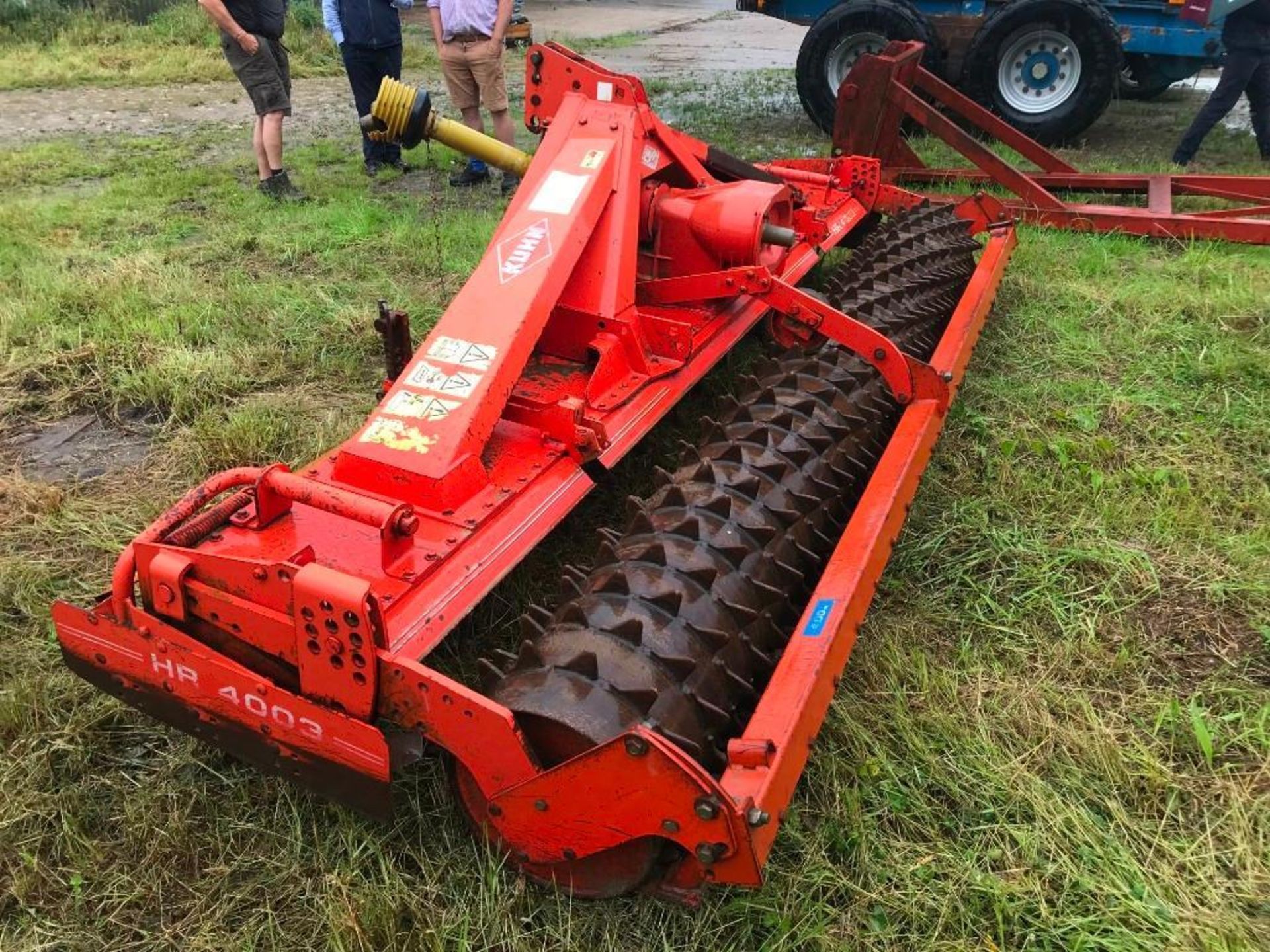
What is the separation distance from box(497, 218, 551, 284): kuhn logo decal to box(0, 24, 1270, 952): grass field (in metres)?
0.89

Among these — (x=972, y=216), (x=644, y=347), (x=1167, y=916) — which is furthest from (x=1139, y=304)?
(x=1167, y=916)

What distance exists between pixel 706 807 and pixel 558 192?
206 cm

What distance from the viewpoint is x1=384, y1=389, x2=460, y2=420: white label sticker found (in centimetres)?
250

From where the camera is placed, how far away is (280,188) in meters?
6.81

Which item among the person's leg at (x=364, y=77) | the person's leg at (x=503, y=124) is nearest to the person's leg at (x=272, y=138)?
the person's leg at (x=364, y=77)

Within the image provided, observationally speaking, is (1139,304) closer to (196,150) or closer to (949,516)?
(949,516)

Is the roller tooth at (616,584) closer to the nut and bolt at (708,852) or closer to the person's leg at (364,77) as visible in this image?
the nut and bolt at (708,852)

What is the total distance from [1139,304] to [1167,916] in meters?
3.58

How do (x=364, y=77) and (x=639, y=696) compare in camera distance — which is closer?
(x=639, y=696)

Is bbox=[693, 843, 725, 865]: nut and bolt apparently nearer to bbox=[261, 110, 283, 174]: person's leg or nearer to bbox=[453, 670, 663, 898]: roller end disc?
bbox=[453, 670, 663, 898]: roller end disc

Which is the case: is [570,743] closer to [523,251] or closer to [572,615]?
[572,615]

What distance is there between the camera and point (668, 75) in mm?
12188

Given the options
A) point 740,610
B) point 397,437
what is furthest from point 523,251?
point 740,610

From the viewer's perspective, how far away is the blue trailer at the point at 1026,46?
736cm
